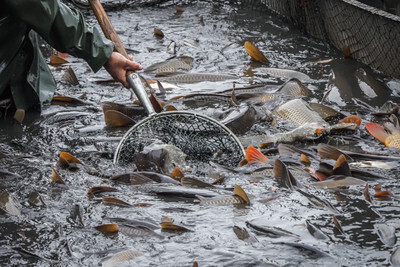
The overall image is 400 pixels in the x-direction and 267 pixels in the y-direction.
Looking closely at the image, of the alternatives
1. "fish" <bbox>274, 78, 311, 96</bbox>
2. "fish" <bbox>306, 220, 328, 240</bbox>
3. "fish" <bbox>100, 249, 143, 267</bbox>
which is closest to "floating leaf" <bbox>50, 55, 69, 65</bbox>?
"fish" <bbox>274, 78, 311, 96</bbox>

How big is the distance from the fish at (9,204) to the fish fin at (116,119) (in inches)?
47.7

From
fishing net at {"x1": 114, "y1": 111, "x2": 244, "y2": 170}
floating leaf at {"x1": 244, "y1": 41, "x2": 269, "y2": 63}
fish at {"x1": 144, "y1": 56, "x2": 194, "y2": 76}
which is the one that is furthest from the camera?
floating leaf at {"x1": 244, "y1": 41, "x2": 269, "y2": 63}

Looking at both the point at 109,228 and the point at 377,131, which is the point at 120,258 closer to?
the point at 109,228

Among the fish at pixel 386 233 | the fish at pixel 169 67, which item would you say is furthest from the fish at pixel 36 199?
the fish at pixel 169 67

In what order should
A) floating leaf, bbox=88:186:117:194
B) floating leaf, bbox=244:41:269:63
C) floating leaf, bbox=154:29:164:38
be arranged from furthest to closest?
floating leaf, bbox=154:29:164:38 → floating leaf, bbox=244:41:269:63 → floating leaf, bbox=88:186:117:194

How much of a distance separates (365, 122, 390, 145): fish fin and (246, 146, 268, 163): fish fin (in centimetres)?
87

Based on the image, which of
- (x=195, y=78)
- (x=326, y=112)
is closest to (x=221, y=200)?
(x=326, y=112)

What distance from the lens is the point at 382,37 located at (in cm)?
541

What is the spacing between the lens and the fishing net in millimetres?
3748

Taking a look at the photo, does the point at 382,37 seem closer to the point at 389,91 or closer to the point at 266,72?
the point at 389,91

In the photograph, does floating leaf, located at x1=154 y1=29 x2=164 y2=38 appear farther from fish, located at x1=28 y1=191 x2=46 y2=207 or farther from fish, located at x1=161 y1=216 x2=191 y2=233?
fish, located at x1=161 y1=216 x2=191 y2=233

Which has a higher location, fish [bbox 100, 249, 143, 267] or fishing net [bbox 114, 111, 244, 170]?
fishing net [bbox 114, 111, 244, 170]

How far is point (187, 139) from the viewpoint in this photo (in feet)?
12.7

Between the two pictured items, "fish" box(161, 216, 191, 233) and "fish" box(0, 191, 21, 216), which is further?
"fish" box(0, 191, 21, 216)
